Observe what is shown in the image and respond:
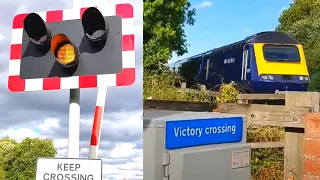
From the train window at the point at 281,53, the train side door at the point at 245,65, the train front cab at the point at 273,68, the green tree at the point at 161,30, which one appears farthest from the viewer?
the train window at the point at 281,53

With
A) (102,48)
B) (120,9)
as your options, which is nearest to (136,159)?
(102,48)

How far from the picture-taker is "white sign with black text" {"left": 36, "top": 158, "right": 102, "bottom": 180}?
2123 mm

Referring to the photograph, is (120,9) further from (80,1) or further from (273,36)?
(273,36)

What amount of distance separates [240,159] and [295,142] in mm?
1566

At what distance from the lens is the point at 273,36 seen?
1175cm

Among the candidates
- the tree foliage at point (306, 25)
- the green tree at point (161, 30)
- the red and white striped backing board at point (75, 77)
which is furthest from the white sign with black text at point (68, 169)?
the tree foliage at point (306, 25)

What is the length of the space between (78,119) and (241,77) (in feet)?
30.6

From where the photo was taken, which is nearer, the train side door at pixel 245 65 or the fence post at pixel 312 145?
the fence post at pixel 312 145

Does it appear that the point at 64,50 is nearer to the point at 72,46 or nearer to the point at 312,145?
the point at 72,46

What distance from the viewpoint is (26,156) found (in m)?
2.31

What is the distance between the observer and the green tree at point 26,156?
227 centimetres

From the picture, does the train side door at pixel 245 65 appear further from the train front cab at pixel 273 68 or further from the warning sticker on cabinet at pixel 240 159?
the warning sticker on cabinet at pixel 240 159

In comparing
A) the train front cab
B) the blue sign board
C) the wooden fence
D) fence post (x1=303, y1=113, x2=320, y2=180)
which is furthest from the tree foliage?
the blue sign board

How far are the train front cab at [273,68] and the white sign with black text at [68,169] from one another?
28.8 feet
